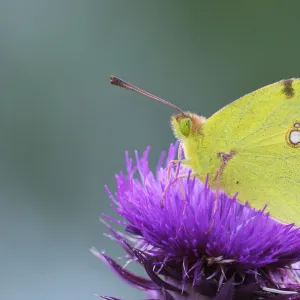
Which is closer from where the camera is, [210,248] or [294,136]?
[210,248]

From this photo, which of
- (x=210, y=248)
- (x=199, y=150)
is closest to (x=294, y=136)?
(x=199, y=150)

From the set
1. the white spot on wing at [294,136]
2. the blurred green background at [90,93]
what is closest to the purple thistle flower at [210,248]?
the white spot on wing at [294,136]

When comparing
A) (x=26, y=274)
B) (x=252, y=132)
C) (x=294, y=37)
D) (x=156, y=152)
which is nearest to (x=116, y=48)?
(x=156, y=152)

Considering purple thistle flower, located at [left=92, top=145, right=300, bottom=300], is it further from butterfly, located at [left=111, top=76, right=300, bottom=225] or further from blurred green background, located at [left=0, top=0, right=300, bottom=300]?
blurred green background, located at [left=0, top=0, right=300, bottom=300]

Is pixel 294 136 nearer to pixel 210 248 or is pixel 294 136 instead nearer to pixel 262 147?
pixel 262 147

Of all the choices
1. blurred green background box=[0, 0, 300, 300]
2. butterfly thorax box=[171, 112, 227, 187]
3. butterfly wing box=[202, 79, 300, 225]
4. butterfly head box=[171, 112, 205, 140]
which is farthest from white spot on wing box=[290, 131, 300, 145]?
blurred green background box=[0, 0, 300, 300]

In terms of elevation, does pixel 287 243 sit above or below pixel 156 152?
below

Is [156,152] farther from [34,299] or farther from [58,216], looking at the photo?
[34,299]
